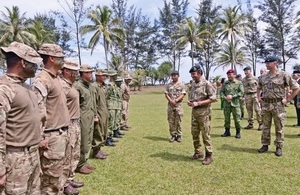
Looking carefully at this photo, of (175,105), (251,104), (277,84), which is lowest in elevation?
(251,104)

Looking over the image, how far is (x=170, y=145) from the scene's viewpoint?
279 inches

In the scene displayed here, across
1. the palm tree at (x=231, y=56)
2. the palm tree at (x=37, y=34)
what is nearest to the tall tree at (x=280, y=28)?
the palm tree at (x=231, y=56)

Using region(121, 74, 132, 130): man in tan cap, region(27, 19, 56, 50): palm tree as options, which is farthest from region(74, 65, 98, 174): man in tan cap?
region(27, 19, 56, 50): palm tree

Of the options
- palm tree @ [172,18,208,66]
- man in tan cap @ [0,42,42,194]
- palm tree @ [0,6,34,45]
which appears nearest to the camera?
man in tan cap @ [0,42,42,194]

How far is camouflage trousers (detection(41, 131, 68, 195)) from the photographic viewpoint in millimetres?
3035

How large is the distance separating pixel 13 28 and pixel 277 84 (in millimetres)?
31056

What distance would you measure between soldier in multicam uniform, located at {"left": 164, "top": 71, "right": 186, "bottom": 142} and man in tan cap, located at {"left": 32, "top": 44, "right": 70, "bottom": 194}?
454 cm

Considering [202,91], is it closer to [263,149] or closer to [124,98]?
[263,149]

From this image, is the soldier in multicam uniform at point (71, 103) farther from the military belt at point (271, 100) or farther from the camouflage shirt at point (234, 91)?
the camouflage shirt at point (234, 91)

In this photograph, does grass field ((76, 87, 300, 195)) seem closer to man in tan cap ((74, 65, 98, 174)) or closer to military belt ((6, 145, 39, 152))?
man in tan cap ((74, 65, 98, 174))

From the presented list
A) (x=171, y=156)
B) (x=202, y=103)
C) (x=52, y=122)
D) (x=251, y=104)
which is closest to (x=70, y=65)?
(x=52, y=122)

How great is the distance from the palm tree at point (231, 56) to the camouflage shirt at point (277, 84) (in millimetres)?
33624

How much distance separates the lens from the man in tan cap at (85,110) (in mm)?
4723

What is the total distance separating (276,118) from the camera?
5836 mm
